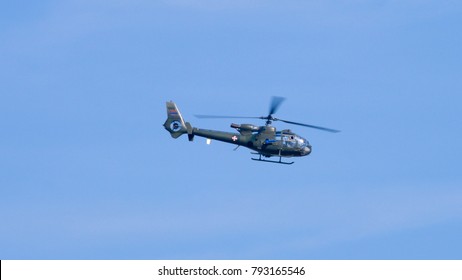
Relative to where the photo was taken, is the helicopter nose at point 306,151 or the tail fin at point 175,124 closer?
the helicopter nose at point 306,151

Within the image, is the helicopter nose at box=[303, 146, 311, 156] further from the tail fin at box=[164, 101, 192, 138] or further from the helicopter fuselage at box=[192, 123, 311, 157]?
the tail fin at box=[164, 101, 192, 138]

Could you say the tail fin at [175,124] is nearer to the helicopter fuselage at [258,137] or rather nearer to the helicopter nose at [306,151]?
the helicopter fuselage at [258,137]

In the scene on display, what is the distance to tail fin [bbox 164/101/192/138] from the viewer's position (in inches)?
4328

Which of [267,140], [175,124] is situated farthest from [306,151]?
[175,124]

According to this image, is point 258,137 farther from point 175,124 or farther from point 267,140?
point 175,124

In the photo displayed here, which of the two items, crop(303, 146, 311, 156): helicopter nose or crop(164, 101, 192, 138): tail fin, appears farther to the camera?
crop(164, 101, 192, 138): tail fin

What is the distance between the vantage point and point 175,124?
362 feet

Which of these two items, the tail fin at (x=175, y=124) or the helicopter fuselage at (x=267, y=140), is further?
the tail fin at (x=175, y=124)

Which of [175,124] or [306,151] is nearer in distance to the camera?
[306,151]

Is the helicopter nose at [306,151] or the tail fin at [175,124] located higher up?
the tail fin at [175,124]

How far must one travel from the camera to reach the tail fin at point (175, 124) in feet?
361
